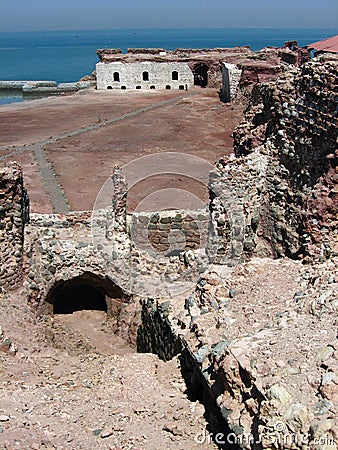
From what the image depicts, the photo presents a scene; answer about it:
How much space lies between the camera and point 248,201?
1017 cm

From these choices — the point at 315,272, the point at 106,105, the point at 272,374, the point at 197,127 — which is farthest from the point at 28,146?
the point at 272,374

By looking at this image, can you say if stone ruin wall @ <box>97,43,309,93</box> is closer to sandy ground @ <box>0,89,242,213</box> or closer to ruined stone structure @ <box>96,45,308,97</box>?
ruined stone structure @ <box>96,45,308,97</box>

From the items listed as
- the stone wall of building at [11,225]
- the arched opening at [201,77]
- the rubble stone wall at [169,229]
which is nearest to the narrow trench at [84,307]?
the stone wall of building at [11,225]

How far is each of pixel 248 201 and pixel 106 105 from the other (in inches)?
1117

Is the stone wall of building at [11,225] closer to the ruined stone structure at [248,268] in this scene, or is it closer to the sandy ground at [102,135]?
the ruined stone structure at [248,268]

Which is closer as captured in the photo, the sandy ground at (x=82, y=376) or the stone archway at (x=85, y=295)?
the sandy ground at (x=82, y=376)

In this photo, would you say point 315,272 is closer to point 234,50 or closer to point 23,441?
point 23,441

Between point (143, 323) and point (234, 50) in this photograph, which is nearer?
point (143, 323)

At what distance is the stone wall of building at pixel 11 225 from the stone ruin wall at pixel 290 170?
3.72 metres

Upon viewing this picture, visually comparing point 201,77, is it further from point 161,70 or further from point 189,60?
point 161,70

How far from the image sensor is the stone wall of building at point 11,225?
9734 mm

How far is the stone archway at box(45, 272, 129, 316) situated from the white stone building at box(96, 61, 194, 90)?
33717 mm

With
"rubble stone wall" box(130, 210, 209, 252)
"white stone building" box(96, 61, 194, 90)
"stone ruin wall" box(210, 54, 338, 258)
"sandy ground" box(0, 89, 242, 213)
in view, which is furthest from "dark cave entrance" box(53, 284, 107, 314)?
"white stone building" box(96, 61, 194, 90)

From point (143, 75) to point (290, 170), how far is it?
35.6 metres
